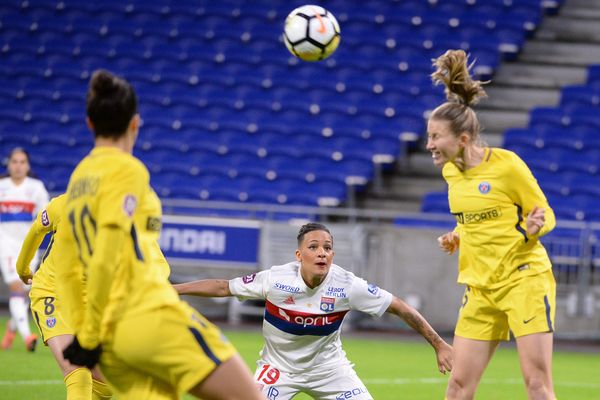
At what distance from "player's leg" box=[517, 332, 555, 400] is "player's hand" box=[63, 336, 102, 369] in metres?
2.73

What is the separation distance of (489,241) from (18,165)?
679cm

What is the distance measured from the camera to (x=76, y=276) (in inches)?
183

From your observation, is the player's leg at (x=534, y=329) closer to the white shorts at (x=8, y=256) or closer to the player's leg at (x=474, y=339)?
the player's leg at (x=474, y=339)

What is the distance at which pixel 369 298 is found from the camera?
645 cm

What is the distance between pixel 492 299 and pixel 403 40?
540 inches

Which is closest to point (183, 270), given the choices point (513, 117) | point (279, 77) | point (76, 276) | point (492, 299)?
point (279, 77)

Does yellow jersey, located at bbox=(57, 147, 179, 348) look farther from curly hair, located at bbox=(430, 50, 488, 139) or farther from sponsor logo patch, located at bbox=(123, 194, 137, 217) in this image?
curly hair, located at bbox=(430, 50, 488, 139)

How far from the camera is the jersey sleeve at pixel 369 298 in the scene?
639 cm

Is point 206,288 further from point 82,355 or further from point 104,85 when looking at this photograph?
point 104,85

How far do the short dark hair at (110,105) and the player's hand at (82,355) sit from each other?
0.86 meters

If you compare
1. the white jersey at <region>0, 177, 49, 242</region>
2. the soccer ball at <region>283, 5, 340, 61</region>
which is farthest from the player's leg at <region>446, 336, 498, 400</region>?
the white jersey at <region>0, 177, 49, 242</region>

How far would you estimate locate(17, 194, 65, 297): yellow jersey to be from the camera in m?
6.39

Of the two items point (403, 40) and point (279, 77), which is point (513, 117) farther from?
point (279, 77)

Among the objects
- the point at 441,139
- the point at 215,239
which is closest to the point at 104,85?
the point at 441,139
